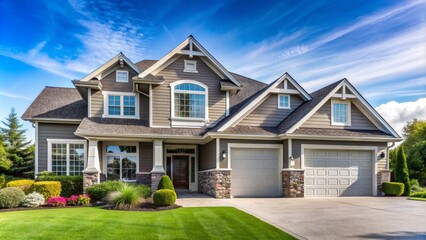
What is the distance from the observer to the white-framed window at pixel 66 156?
17234mm

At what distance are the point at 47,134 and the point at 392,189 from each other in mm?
18790

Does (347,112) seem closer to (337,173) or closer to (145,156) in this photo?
(337,173)

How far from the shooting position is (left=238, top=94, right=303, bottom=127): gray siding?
16.8 m

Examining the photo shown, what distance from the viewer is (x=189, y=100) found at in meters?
17.7

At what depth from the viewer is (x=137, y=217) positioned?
32.1ft

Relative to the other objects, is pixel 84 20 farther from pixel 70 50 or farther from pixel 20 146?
pixel 20 146

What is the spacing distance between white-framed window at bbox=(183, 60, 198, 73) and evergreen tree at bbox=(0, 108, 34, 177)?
18851 mm

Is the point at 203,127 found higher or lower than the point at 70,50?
lower

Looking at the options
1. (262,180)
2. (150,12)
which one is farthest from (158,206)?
(150,12)

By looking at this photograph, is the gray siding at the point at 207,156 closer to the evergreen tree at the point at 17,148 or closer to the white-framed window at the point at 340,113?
the white-framed window at the point at 340,113

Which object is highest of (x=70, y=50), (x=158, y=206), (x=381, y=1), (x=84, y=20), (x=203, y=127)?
(x=381, y=1)

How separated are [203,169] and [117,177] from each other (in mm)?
4820

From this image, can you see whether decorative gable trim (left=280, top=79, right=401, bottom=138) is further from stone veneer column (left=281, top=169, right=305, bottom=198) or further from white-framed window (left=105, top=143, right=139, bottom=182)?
white-framed window (left=105, top=143, right=139, bottom=182)

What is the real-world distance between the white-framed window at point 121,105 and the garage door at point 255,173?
246 inches
